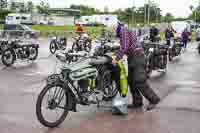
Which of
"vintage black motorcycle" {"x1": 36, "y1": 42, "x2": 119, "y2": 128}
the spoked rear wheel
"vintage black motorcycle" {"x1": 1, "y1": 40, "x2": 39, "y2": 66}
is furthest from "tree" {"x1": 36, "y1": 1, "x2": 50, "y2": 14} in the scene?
the spoked rear wheel

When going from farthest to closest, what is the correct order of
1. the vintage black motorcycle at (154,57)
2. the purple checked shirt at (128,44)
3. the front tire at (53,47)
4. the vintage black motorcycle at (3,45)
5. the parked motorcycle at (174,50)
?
the front tire at (53,47), the parked motorcycle at (174,50), the vintage black motorcycle at (3,45), the vintage black motorcycle at (154,57), the purple checked shirt at (128,44)

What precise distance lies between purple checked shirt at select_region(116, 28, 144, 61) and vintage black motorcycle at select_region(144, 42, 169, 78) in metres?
5.43

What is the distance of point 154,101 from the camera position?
8500 millimetres

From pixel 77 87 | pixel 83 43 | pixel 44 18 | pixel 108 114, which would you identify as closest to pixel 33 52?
pixel 83 43

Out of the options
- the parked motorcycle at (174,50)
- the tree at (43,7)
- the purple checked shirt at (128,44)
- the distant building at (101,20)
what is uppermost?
the tree at (43,7)

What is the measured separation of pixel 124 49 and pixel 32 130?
96.0 inches

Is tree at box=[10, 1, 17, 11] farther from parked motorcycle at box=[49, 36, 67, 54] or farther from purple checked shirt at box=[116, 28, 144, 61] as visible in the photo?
purple checked shirt at box=[116, 28, 144, 61]

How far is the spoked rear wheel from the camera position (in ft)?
22.0

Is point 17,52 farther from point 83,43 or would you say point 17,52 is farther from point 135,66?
point 135,66

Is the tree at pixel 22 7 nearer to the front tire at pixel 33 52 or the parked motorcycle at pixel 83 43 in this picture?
the parked motorcycle at pixel 83 43

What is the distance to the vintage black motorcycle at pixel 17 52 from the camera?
1562 cm

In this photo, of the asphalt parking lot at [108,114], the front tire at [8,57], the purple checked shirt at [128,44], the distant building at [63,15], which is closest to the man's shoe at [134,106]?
the asphalt parking lot at [108,114]

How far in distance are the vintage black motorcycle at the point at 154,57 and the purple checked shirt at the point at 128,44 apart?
543 cm

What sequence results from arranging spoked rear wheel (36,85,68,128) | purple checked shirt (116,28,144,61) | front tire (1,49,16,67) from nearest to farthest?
spoked rear wheel (36,85,68,128), purple checked shirt (116,28,144,61), front tire (1,49,16,67)
